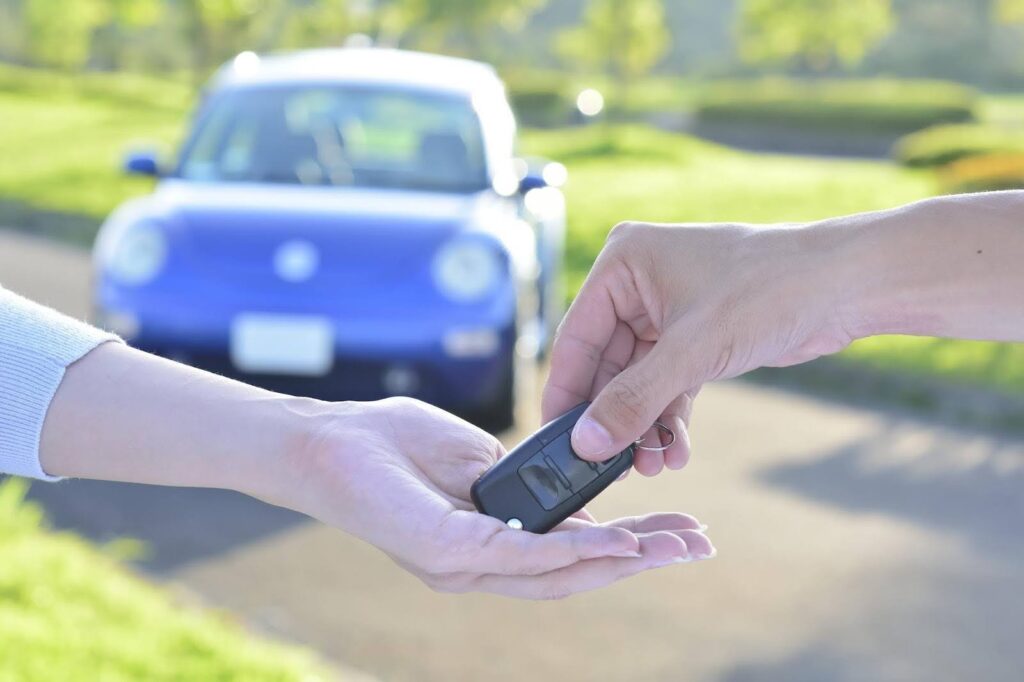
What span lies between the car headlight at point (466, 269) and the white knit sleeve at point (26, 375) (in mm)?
3675

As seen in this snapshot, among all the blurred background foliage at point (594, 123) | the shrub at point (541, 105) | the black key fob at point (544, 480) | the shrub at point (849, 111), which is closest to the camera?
the black key fob at point (544, 480)

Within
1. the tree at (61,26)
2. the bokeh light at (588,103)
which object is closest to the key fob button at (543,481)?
the bokeh light at (588,103)

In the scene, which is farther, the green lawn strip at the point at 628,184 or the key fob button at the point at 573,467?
the green lawn strip at the point at 628,184

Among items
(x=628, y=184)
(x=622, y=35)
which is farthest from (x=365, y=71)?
(x=622, y=35)

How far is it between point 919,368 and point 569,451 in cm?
641

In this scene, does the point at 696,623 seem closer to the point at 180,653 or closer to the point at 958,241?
the point at 180,653

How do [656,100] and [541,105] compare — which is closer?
[541,105]

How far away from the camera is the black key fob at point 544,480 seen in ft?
6.54

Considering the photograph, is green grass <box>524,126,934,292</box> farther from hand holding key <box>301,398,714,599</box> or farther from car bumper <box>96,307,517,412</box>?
hand holding key <box>301,398,714,599</box>

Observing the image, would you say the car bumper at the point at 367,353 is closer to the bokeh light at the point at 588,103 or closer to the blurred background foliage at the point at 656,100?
the bokeh light at the point at 588,103

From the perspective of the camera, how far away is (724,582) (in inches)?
184

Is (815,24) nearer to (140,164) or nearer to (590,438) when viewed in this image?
(140,164)

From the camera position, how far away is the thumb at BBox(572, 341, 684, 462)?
6.13 feet

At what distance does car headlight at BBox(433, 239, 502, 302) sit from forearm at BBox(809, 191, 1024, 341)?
379cm
